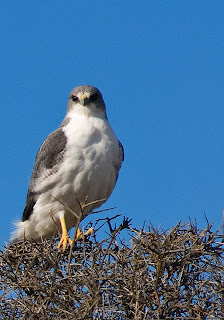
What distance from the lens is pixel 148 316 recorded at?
4.62m

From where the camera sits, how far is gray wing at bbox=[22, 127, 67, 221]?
7871 millimetres

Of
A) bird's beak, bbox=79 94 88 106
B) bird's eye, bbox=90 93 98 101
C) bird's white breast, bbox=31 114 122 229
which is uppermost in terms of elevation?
bird's eye, bbox=90 93 98 101

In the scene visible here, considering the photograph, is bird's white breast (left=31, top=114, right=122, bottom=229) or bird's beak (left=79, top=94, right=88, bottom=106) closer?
bird's white breast (left=31, top=114, right=122, bottom=229)

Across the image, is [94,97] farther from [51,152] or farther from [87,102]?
[51,152]

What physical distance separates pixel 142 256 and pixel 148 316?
585 millimetres

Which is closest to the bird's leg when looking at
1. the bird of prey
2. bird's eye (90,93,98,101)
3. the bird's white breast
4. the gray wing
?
the bird of prey

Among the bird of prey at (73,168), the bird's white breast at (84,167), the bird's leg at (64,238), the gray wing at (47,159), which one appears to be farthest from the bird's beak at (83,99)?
the bird's leg at (64,238)

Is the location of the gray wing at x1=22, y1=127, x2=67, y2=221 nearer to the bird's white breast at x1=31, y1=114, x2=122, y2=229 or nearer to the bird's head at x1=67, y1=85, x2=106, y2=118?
the bird's white breast at x1=31, y1=114, x2=122, y2=229

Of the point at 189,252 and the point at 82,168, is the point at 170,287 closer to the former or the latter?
the point at 189,252

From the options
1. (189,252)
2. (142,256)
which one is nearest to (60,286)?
(142,256)

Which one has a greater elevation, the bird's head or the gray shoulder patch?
the bird's head

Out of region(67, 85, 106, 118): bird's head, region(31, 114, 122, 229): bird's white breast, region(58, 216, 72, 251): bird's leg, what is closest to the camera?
region(58, 216, 72, 251): bird's leg

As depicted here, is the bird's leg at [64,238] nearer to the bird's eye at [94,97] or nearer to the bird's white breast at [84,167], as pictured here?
the bird's white breast at [84,167]

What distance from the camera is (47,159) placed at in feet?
26.3
